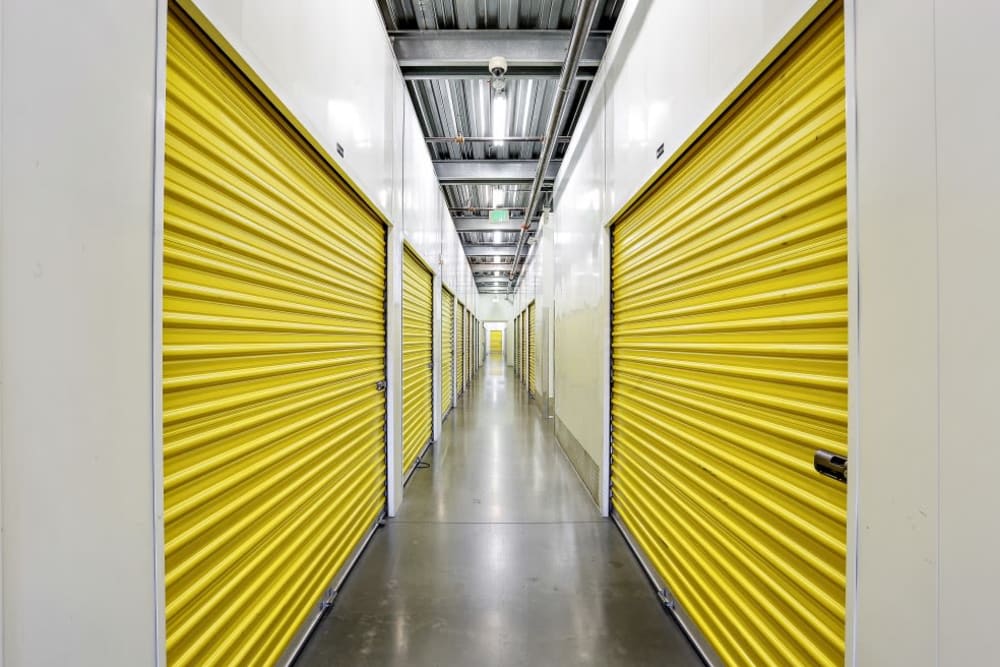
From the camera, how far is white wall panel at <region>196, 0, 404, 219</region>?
4.08 feet

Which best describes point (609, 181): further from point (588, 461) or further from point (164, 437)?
point (164, 437)

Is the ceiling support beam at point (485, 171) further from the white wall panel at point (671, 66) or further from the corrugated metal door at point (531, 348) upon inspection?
the corrugated metal door at point (531, 348)

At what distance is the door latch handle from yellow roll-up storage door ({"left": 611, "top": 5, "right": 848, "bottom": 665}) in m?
0.05

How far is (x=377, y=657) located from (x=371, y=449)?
47.1 inches

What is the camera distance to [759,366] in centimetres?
A: 131

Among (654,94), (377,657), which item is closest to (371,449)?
(377,657)

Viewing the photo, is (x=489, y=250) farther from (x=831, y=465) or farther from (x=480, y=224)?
(x=831, y=465)

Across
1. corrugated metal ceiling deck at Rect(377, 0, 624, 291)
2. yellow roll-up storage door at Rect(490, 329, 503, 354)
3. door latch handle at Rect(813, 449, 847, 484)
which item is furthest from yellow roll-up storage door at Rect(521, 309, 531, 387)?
yellow roll-up storage door at Rect(490, 329, 503, 354)

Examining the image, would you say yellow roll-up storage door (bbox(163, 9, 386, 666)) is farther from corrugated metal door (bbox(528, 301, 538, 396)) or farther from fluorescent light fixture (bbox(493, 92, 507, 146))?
corrugated metal door (bbox(528, 301, 538, 396))

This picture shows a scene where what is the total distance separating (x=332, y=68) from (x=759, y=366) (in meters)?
2.40

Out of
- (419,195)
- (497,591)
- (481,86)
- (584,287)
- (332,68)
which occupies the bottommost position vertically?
(497,591)
